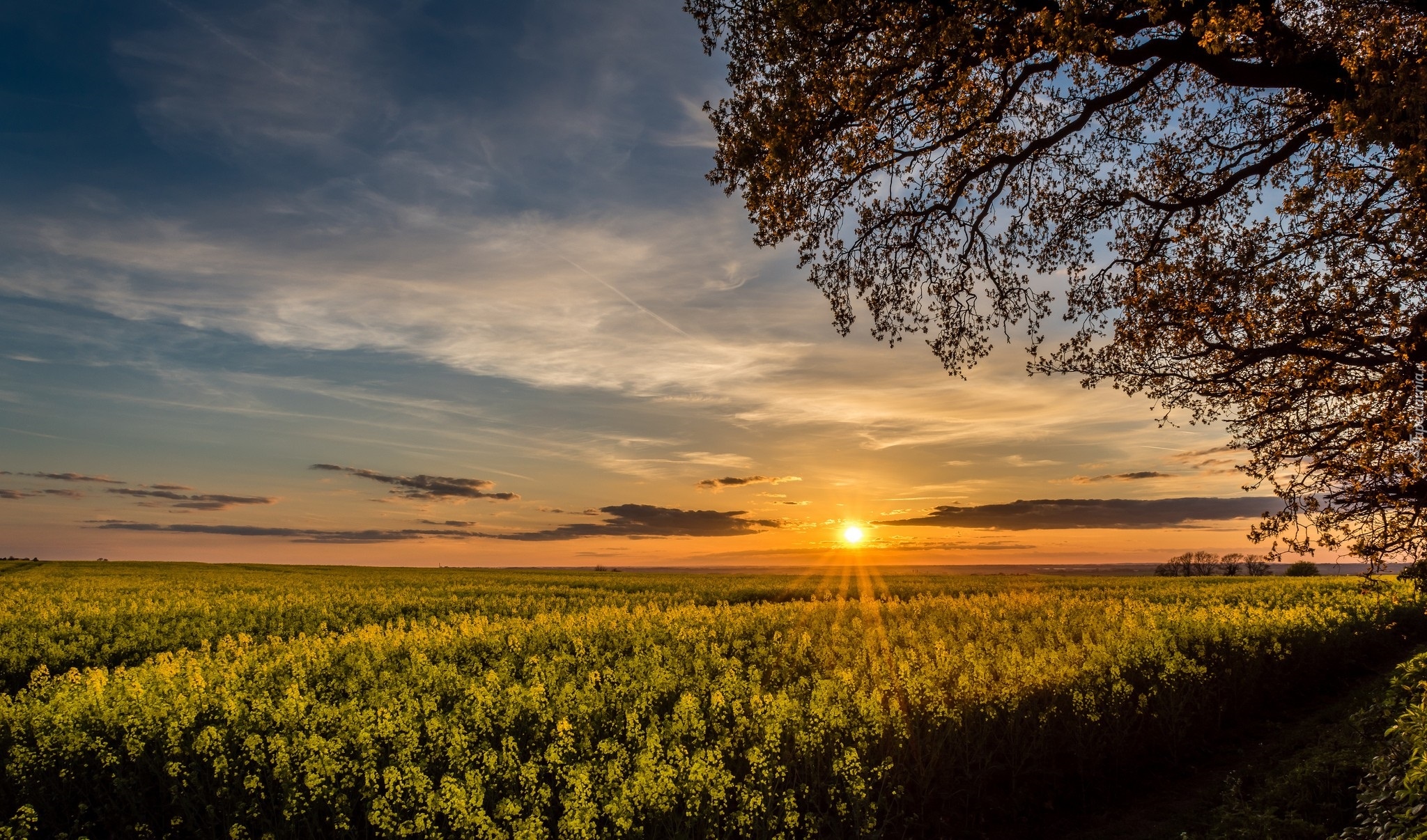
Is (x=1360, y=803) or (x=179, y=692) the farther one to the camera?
(x=179, y=692)

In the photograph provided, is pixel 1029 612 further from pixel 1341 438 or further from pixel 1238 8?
pixel 1238 8

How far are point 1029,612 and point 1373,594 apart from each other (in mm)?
14861

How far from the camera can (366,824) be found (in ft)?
26.0

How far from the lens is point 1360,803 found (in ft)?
25.4

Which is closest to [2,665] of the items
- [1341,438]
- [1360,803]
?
[1360,803]

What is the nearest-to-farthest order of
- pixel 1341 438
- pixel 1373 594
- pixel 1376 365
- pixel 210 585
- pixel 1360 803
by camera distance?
pixel 1360 803
pixel 1376 365
pixel 1341 438
pixel 1373 594
pixel 210 585

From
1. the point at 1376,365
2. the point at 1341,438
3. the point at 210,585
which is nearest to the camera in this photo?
the point at 1376,365

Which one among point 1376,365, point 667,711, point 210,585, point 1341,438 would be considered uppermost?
point 1376,365

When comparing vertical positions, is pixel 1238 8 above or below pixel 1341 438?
above

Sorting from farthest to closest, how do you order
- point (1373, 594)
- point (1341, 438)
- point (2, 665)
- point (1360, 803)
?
point (1373, 594) → point (2, 665) → point (1341, 438) → point (1360, 803)

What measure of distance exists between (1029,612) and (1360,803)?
62.5 feet

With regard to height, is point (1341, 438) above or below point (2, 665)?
above

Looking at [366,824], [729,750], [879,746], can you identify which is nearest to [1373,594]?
[879,746]

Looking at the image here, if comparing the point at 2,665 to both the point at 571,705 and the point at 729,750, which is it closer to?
the point at 571,705
